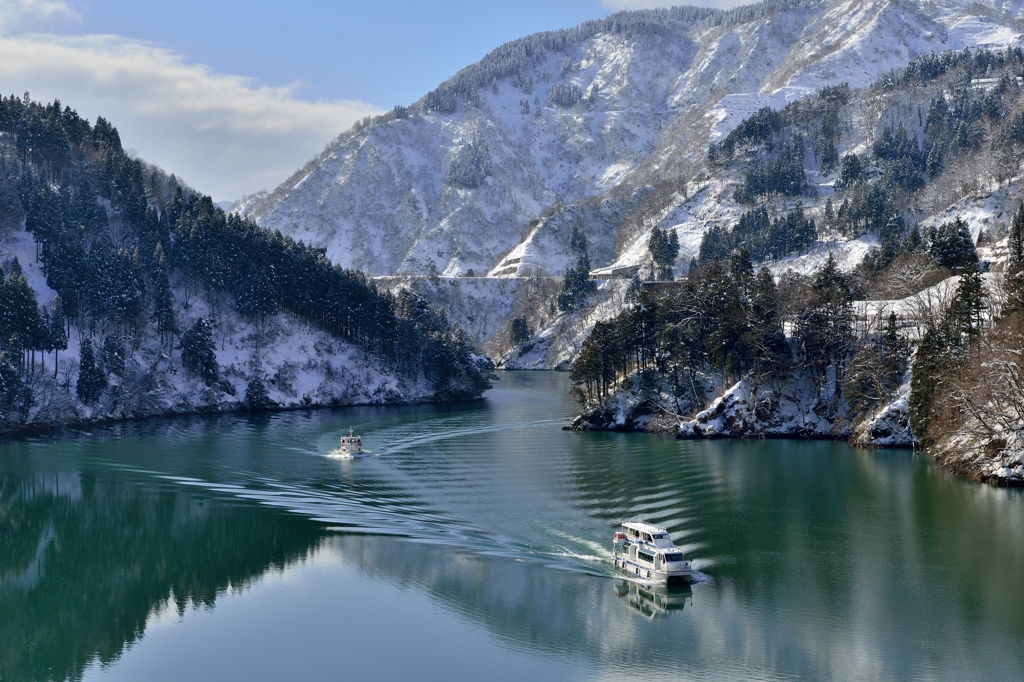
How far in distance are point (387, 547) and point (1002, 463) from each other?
147 feet

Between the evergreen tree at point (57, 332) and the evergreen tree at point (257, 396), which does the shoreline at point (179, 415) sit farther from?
the evergreen tree at point (57, 332)

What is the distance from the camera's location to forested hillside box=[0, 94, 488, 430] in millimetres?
117062

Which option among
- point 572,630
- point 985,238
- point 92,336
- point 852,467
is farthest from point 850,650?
point 985,238

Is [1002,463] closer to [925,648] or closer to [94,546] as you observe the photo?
[925,648]

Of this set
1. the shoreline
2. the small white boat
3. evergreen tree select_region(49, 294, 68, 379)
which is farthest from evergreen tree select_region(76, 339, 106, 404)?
the small white boat

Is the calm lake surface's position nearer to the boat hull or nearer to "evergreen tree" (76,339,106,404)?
the boat hull

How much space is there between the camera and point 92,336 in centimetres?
12550

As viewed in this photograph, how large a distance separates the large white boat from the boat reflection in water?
410 millimetres

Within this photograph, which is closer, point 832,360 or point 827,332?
point 827,332

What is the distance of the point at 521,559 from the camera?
2069 inches

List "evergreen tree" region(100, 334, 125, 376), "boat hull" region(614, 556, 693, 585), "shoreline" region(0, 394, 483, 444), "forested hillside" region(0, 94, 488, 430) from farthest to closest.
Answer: "evergreen tree" region(100, 334, 125, 376), "forested hillside" region(0, 94, 488, 430), "shoreline" region(0, 394, 483, 444), "boat hull" region(614, 556, 693, 585)

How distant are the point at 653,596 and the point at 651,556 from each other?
2.37m

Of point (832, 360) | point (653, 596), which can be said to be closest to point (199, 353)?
point (832, 360)

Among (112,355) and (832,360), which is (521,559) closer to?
(832,360)
